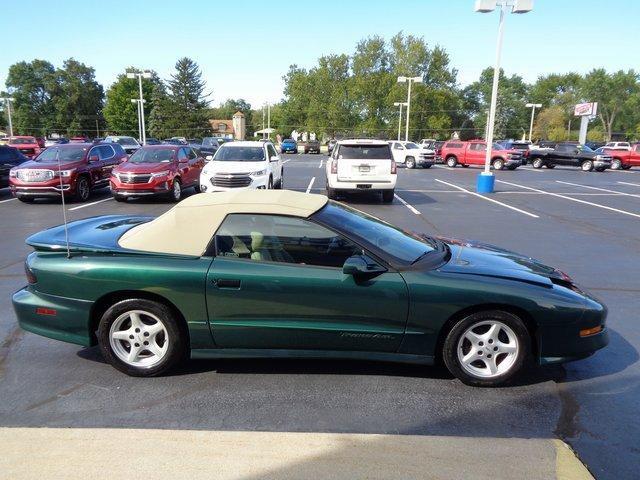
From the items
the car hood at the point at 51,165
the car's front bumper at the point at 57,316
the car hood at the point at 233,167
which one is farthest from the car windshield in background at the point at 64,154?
the car's front bumper at the point at 57,316

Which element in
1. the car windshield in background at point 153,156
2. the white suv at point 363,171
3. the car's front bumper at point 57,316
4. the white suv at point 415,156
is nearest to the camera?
the car's front bumper at point 57,316

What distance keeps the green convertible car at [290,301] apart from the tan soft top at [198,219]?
0.5 inches

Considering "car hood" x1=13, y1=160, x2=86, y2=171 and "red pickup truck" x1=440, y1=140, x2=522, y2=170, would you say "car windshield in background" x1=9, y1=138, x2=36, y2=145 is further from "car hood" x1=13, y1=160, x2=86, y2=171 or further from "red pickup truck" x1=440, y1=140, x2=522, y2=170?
"red pickup truck" x1=440, y1=140, x2=522, y2=170

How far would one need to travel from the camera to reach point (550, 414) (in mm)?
3229

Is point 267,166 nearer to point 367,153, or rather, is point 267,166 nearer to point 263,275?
point 367,153

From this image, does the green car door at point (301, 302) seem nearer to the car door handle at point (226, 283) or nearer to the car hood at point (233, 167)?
the car door handle at point (226, 283)

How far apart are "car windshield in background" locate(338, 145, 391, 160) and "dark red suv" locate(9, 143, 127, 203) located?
7.23 meters

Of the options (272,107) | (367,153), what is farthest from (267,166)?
(272,107)

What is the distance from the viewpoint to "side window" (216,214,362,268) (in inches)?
141

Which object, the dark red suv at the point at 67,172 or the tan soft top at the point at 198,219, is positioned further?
the dark red suv at the point at 67,172

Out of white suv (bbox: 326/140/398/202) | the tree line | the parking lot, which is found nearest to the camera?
the parking lot

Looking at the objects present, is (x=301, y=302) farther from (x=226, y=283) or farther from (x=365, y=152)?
(x=365, y=152)

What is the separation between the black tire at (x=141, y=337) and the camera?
3.54 m

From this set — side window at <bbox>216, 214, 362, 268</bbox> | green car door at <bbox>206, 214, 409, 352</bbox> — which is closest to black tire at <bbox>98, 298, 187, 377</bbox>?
green car door at <bbox>206, 214, 409, 352</bbox>
